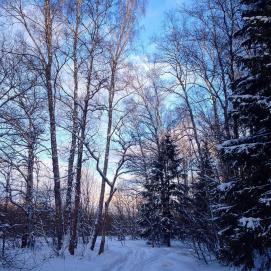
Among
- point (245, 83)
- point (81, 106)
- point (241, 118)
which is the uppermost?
point (81, 106)

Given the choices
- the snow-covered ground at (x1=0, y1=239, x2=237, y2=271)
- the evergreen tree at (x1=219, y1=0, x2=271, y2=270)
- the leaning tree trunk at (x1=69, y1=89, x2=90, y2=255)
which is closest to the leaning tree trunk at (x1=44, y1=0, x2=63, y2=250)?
the leaning tree trunk at (x1=69, y1=89, x2=90, y2=255)

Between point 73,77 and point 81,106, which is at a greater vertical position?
point 73,77

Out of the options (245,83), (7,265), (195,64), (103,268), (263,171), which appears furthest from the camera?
(195,64)

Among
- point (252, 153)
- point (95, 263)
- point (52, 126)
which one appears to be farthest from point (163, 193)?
point (252, 153)

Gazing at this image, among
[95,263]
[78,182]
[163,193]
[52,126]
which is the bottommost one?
[95,263]

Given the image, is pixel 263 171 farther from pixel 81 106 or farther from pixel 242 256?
pixel 81 106

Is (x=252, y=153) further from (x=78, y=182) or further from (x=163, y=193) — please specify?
(x=163, y=193)

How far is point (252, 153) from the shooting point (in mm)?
8258

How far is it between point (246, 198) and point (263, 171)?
2.54 ft

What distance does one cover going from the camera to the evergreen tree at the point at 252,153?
26.1ft

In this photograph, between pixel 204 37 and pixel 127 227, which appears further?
pixel 127 227

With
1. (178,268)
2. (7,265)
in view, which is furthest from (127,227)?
(7,265)

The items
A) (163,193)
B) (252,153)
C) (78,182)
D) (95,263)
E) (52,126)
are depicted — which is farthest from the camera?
(163,193)

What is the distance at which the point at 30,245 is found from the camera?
14.9 m
